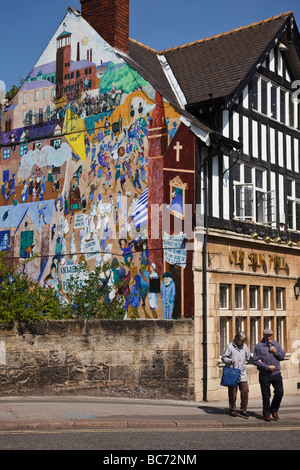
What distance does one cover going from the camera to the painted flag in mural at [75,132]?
723 inches

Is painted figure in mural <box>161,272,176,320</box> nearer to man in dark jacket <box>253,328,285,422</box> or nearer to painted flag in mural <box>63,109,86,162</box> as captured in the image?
man in dark jacket <box>253,328,285,422</box>

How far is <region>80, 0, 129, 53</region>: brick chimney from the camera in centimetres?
1842

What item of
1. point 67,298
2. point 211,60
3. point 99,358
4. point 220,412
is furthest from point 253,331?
point 211,60

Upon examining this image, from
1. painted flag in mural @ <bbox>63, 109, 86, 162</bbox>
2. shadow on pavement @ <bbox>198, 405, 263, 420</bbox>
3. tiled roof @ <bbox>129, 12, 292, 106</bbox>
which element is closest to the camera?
shadow on pavement @ <bbox>198, 405, 263, 420</bbox>

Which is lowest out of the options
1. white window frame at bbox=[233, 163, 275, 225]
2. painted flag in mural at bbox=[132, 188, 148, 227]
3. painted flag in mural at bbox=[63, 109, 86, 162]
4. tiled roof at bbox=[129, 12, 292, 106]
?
painted flag in mural at bbox=[132, 188, 148, 227]

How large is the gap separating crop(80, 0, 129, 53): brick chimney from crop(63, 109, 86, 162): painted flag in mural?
238 cm

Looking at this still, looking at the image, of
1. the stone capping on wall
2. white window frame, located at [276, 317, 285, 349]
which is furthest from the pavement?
white window frame, located at [276, 317, 285, 349]

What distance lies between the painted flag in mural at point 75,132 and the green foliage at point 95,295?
11.1ft

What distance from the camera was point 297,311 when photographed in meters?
21.0

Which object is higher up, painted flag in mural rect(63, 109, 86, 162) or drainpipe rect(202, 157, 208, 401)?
painted flag in mural rect(63, 109, 86, 162)

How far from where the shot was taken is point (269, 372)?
12.1 m

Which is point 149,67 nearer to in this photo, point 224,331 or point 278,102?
point 278,102
